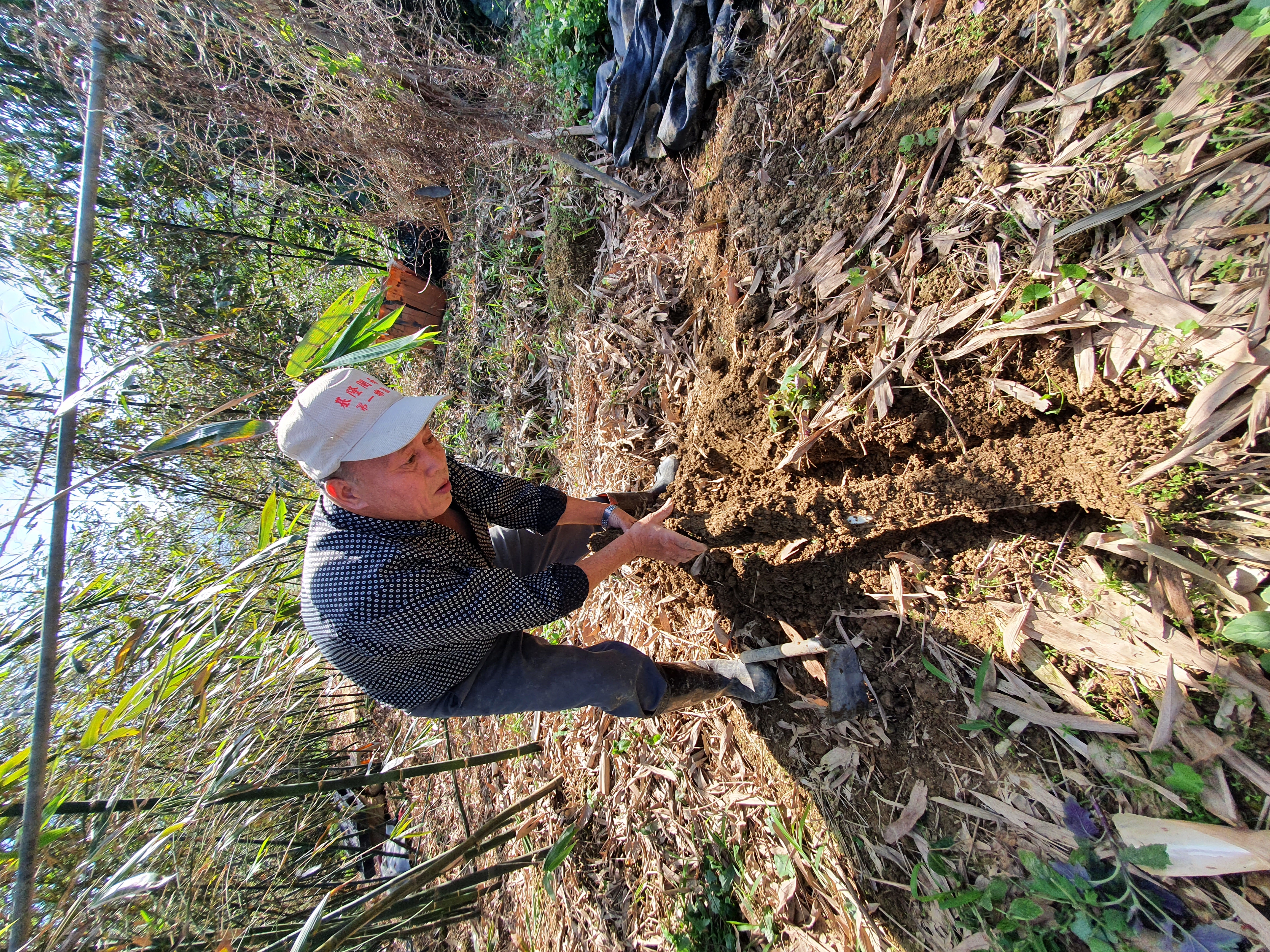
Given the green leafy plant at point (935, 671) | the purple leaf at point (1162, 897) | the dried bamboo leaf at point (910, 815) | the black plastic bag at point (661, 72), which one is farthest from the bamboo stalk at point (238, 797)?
the black plastic bag at point (661, 72)

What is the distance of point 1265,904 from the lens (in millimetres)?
1307

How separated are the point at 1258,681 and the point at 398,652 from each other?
7.58 ft

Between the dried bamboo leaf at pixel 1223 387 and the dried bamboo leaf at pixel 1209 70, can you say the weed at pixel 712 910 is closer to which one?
the dried bamboo leaf at pixel 1223 387

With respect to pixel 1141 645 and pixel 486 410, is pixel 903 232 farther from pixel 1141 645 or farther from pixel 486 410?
pixel 486 410

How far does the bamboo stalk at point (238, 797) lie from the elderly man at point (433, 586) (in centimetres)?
31

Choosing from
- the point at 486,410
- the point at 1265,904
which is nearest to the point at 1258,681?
the point at 1265,904

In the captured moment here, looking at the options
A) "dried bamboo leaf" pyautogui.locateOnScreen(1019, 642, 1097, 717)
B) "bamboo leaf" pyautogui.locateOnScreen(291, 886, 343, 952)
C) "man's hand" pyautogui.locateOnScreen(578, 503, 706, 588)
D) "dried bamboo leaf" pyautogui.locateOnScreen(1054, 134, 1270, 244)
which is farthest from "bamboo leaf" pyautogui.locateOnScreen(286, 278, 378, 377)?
"dried bamboo leaf" pyautogui.locateOnScreen(1019, 642, 1097, 717)

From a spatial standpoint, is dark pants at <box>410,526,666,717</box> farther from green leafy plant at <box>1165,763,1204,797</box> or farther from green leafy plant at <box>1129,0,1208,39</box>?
green leafy plant at <box>1129,0,1208,39</box>

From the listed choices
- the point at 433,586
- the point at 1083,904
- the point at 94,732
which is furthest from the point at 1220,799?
the point at 94,732

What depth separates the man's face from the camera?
184cm

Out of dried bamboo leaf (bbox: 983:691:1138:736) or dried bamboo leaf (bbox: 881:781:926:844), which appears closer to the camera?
dried bamboo leaf (bbox: 983:691:1138:736)

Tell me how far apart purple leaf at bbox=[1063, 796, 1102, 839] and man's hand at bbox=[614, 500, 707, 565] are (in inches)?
49.5

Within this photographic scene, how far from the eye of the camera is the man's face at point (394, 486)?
1838 mm

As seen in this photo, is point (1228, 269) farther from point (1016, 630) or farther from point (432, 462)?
point (432, 462)
